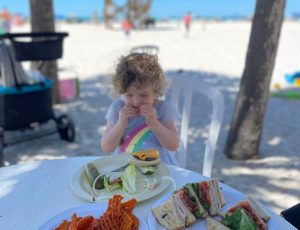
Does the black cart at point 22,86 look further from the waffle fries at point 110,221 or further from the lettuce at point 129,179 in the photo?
the waffle fries at point 110,221

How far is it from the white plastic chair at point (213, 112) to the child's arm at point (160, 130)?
285mm

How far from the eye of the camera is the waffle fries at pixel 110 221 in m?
0.98

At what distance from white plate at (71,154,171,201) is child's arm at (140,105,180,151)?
0.34 metres

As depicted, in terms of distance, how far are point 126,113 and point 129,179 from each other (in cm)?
56

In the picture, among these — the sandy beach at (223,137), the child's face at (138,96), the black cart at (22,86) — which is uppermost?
the child's face at (138,96)

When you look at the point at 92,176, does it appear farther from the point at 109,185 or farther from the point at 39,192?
the point at 39,192

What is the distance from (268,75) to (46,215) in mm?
2755

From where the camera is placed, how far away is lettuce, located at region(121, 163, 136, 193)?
1.26 m

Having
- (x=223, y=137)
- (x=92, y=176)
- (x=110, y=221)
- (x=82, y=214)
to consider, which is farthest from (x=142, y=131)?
(x=223, y=137)

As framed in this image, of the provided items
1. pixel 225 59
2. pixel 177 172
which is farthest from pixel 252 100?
pixel 225 59

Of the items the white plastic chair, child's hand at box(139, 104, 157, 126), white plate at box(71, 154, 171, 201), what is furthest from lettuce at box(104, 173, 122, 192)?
→ the white plastic chair

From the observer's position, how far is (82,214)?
44.1 inches

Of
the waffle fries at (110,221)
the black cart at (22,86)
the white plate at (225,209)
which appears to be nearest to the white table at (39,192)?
the white plate at (225,209)

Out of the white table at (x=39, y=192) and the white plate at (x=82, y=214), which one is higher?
the white plate at (x=82, y=214)
